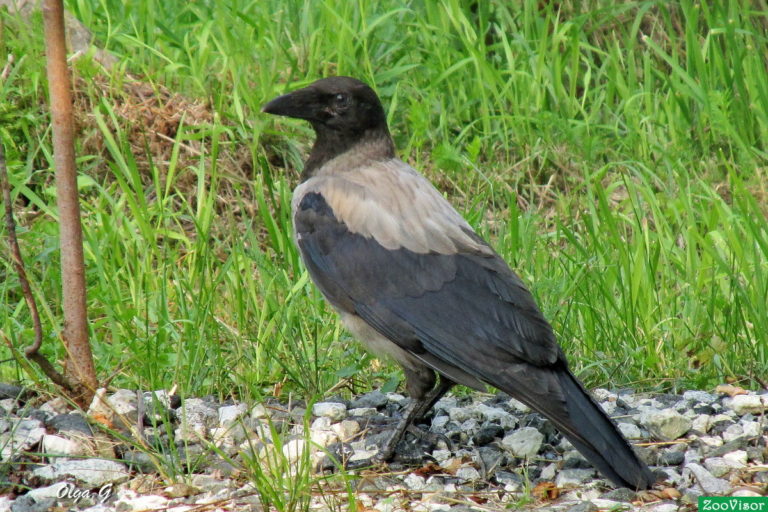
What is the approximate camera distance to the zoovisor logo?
321 centimetres

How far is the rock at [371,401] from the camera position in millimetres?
4289

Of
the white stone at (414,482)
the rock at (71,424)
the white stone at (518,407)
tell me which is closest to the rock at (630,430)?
the white stone at (518,407)

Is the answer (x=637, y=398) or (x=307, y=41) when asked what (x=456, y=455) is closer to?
(x=637, y=398)

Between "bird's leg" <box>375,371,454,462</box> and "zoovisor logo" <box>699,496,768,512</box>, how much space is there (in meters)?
1.05

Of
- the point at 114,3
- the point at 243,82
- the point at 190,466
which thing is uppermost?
the point at 114,3

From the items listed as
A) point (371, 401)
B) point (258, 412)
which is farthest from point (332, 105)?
point (258, 412)

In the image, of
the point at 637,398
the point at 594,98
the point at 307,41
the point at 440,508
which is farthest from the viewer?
the point at 594,98

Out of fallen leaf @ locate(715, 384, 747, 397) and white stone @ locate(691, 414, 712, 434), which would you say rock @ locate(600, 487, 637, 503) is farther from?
fallen leaf @ locate(715, 384, 747, 397)

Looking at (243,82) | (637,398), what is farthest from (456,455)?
(243,82)

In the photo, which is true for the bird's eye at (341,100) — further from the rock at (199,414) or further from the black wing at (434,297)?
the rock at (199,414)

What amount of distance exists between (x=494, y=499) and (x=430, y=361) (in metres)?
0.58

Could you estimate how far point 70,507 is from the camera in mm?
3338

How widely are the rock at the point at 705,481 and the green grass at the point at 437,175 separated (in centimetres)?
86

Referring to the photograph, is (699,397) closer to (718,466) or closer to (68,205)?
(718,466)
